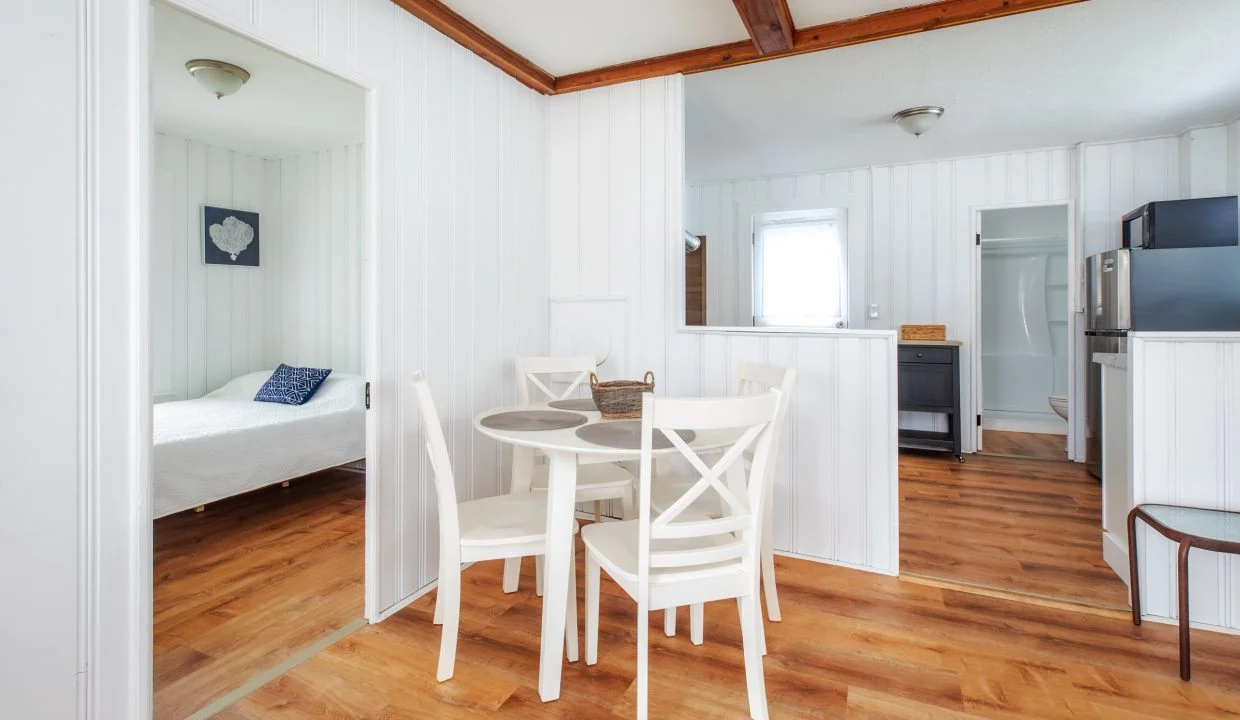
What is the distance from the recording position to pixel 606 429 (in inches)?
77.1

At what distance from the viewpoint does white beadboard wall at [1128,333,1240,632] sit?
6.80 ft

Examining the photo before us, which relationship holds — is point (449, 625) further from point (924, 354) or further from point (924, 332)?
point (924, 332)

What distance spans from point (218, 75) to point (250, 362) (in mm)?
2177

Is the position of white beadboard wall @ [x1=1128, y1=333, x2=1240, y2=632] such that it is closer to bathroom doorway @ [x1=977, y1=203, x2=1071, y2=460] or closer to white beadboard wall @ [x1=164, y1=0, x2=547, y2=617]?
white beadboard wall @ [x1=164, y1=0, x2=547, y2=617]

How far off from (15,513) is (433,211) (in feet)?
5.35

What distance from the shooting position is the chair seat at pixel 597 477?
2.31 m

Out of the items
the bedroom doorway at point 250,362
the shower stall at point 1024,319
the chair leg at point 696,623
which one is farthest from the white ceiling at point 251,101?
the shower stall at point 1024,319

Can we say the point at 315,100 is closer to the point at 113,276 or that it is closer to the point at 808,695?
the point at 113,276

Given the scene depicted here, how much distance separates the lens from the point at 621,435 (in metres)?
1.86

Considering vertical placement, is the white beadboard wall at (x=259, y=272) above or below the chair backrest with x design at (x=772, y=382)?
above

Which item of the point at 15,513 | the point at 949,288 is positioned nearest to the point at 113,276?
the point at 15,513

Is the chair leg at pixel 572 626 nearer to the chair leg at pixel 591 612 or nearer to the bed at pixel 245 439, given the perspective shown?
the chair leg at pixel 591 612

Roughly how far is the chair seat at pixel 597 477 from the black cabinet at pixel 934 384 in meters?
3.23

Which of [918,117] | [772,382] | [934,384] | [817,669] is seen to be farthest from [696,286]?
[817,669]
